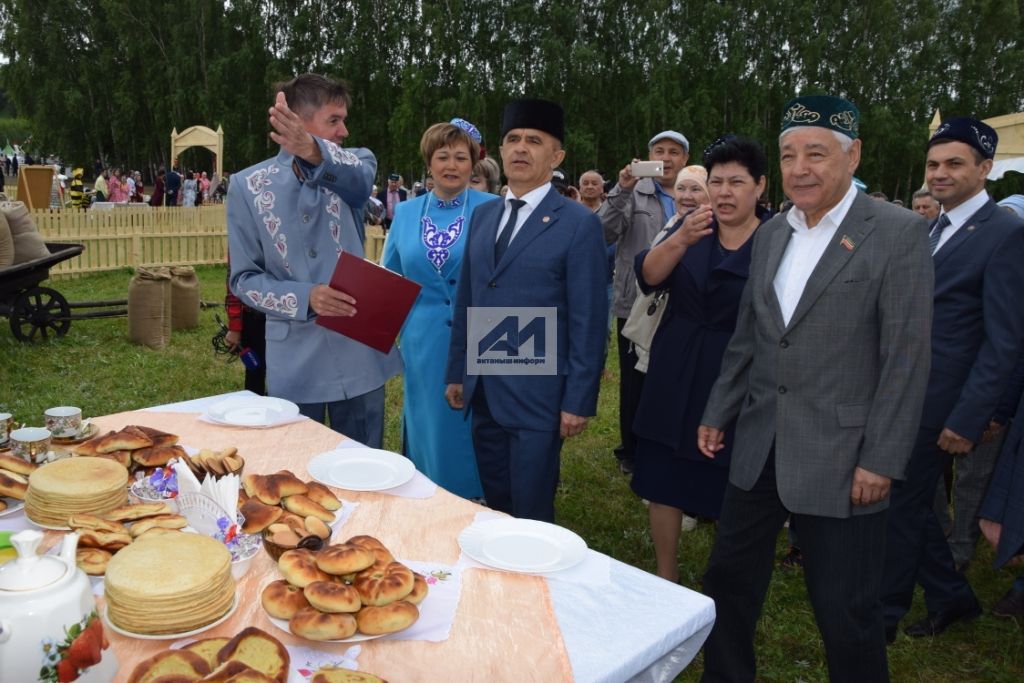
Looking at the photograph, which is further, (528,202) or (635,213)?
(635,213)

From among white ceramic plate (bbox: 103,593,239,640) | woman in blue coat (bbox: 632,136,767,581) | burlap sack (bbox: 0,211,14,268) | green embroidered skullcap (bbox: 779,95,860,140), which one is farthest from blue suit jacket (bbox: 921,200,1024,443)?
burlap sack (bbox: 0,211,14,268)

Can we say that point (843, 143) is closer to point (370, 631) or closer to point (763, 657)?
point (370, 631)

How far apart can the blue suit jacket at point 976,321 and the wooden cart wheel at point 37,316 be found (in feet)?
27.9

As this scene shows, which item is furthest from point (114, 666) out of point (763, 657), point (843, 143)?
point (763, 657)

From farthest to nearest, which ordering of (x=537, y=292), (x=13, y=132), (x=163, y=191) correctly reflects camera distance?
1. (x=13, y=132)
2. (x=163, y=191)
3. (x=537, y=292)

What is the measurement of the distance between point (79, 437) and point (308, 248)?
1.09 meters

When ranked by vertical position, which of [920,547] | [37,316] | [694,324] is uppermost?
[694,324]

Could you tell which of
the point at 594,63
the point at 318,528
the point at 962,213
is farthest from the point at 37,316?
the point at 594,63

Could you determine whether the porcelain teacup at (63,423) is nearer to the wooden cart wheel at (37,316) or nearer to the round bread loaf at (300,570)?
the round bread loaf at (300,570)

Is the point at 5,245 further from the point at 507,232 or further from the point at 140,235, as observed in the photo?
the point at 507,232

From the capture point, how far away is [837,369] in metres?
2.16

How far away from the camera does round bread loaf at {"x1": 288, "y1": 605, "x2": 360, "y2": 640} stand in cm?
137

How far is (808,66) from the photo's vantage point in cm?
2798

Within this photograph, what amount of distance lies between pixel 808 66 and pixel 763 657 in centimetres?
2920
